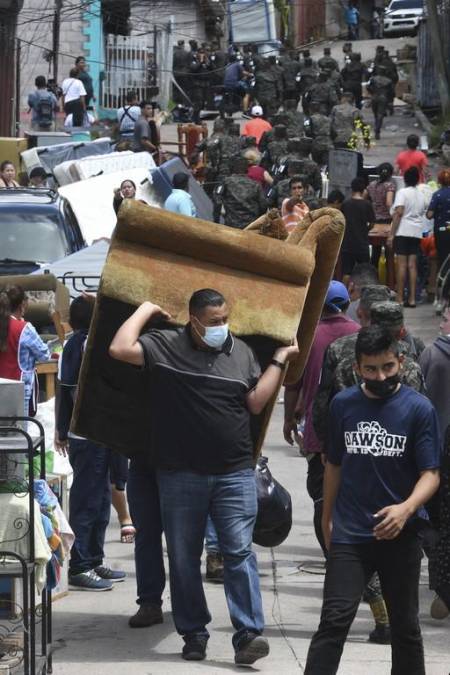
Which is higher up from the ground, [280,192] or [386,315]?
[386,315]

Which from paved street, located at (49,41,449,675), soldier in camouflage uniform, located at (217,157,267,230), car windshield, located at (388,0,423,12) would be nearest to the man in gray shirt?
soldier in camouflage uniform, located at (217,157,267,230)

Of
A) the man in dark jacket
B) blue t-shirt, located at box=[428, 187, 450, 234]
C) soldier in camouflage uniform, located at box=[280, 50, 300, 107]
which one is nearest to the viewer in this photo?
the man in dark jacket

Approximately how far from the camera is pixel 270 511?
8352 millimetres

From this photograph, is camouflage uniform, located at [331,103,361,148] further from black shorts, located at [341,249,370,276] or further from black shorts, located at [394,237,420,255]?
black shorts, located at [341,249,370,276]

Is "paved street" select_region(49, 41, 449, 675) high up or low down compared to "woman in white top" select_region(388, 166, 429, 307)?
down

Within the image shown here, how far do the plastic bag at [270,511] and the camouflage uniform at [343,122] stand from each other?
20.0 meters

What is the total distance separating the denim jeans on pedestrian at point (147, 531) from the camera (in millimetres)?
7945

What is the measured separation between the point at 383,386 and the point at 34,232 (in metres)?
10.7

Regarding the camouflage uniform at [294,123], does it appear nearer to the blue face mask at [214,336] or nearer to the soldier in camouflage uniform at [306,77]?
the soldier in camouflage uniform at [306,77]

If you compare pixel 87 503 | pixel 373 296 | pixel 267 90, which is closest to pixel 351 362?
pixel 373 296

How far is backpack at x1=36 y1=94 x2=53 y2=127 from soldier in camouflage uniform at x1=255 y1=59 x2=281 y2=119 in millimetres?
7871

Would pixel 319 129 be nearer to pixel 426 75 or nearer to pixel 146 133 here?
pixel 146 133

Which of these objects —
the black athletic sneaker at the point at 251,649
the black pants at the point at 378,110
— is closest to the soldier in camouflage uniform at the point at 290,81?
the black pants at the point at 378,110

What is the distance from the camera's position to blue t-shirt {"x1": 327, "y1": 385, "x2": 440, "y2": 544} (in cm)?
624
